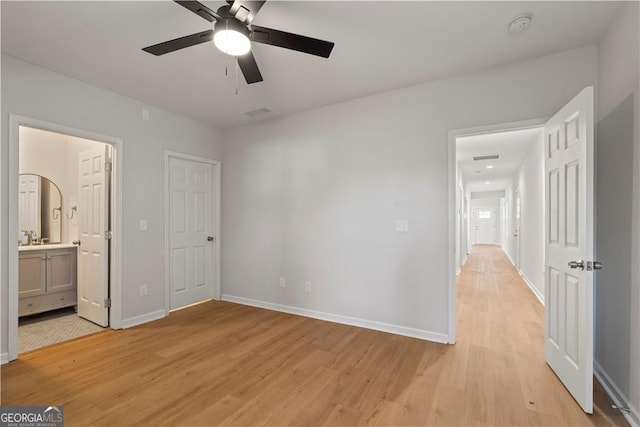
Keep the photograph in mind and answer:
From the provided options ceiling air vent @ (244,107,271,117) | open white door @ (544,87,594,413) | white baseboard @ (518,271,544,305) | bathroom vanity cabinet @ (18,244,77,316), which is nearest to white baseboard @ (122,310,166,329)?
bathroom vanity cabinet @ (18,244,77,316)

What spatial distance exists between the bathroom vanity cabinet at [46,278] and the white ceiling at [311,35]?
7.53 feet

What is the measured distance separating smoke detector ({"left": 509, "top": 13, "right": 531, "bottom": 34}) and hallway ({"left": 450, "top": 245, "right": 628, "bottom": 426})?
8.59 feet

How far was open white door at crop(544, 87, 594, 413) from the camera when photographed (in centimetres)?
185

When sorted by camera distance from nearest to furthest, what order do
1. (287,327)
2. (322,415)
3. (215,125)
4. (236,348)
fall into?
(322,415), (236,348), (287,327), (215,125)

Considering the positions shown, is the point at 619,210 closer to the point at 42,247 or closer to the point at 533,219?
the point at 533,219

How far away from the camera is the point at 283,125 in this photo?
13.1 ft

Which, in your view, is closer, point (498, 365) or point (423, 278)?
point (498, 365)

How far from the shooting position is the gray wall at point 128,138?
254 centimetres

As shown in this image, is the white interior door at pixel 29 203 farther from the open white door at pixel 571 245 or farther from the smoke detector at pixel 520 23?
the open white door at pixel 571 245

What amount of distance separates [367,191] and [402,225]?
21.9 inches

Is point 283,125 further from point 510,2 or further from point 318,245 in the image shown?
point 510,2

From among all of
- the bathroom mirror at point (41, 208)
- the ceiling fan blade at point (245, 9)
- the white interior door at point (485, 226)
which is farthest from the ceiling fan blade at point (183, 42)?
the white interior door at point (485, 226)

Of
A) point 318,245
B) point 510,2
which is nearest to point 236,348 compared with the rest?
point 318,245

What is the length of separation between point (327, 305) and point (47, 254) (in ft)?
11.8
